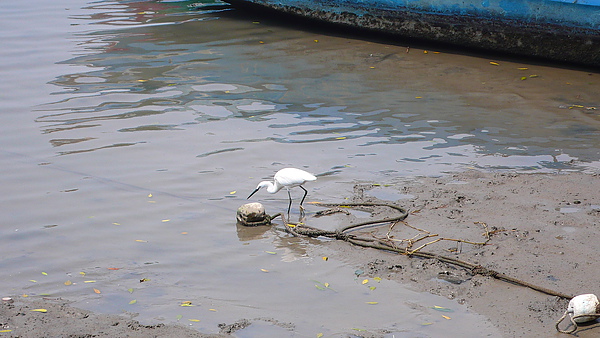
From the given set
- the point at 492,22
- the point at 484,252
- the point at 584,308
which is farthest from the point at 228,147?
the point at 492,22

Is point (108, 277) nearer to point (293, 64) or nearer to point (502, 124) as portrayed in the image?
point (502, 124)

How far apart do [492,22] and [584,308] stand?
7.81 metres

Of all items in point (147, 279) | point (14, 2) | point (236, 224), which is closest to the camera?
point (147, 279)

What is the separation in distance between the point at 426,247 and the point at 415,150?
2313 mm

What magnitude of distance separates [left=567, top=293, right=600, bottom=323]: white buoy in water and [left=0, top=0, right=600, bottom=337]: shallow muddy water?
1.75 feet

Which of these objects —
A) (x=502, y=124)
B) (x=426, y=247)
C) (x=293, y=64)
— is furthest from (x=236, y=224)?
(x=293, y=64)

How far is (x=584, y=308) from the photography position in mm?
4020

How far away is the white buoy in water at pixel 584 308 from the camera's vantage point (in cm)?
402

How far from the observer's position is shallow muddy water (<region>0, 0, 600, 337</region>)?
15.6 ft

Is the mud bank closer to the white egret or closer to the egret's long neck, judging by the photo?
the white egret

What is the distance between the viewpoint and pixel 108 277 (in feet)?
16.4

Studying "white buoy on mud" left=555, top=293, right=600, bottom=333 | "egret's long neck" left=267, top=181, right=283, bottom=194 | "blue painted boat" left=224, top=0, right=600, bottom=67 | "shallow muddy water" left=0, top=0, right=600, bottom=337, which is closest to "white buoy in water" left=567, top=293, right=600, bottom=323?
"white buoy on mud" left=555, top=293, right=600, bottom=333

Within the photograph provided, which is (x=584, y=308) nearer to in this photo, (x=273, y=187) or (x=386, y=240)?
(x=386, y=240)

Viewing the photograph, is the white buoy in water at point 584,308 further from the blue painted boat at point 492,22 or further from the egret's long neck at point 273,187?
the blue painted boat at point 492,22
